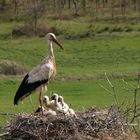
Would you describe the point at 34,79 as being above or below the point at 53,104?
above

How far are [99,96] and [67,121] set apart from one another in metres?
19.2

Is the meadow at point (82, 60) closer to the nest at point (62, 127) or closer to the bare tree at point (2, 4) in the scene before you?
the nest at point (62, 127)

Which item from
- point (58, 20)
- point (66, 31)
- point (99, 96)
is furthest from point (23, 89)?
point (58, 20)

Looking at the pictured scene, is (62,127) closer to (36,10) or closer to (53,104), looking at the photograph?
(53,104)

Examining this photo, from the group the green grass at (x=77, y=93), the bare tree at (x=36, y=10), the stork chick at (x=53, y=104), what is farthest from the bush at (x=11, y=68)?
the stork chick at (x=53, y=104)

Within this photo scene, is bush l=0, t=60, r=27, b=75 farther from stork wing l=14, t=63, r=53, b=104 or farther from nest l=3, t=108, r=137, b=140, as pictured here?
nest l=3, t=108, r=137, b=140

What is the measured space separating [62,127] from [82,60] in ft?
106

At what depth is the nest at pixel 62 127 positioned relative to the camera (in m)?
16.2

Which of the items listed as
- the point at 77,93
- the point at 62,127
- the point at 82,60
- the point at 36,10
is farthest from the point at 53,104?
the point at 36,10

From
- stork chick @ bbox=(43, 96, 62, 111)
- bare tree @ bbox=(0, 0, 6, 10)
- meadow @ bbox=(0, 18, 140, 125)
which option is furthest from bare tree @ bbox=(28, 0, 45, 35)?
stork chick @ bbox=(43, 96, 62, 111)

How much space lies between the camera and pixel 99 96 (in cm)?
3541

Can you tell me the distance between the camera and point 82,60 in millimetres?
48469

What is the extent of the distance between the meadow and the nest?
9834 mm

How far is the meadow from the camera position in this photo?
35.0 meters
